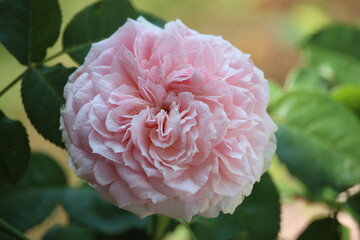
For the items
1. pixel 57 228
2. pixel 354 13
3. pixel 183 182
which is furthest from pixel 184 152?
pixel 354 13

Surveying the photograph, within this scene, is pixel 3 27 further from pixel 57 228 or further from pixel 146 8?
pixel 146 8

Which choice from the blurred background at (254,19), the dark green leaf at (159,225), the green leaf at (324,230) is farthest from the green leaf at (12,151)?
the blurred background at (254,19)

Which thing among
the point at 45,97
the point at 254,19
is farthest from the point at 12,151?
the point at 254,19

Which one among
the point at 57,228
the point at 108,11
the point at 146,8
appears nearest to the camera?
the point at 108,11

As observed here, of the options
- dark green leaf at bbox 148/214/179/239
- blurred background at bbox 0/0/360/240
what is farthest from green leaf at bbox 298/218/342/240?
blurred background at bbox 0/0/360/240

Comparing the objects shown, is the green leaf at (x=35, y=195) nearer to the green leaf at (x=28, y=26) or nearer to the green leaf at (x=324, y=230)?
the green leaf at (x=28, y=26)

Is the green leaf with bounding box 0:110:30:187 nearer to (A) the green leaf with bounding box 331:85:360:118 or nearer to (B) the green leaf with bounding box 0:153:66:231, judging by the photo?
(B) the green leaf with bounding box 0:153:66:231
